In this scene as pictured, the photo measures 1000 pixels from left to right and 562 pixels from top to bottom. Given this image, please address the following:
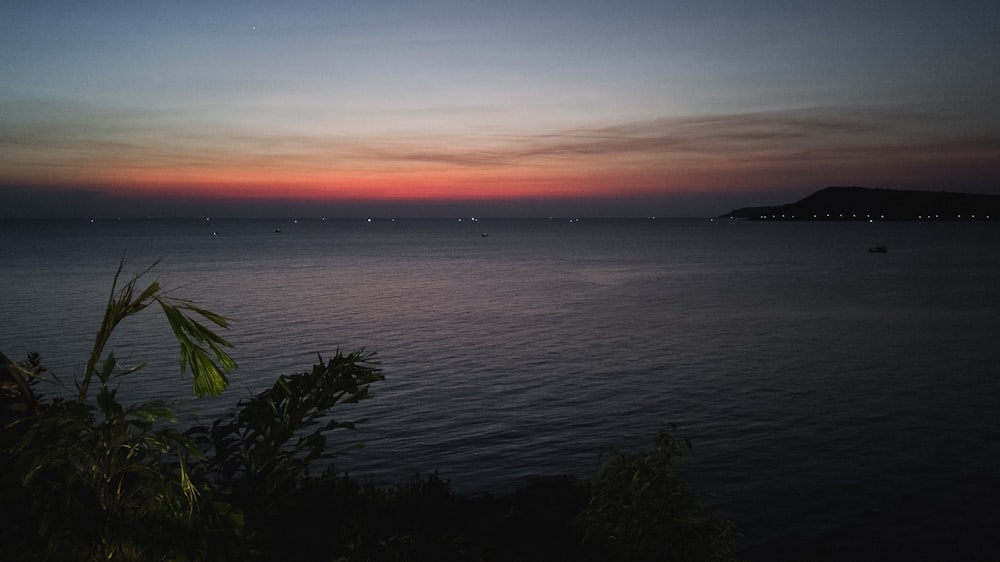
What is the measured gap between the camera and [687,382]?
34938 millimetres

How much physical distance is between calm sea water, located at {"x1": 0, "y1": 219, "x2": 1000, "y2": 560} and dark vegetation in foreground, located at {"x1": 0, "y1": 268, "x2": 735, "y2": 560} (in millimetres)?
7216

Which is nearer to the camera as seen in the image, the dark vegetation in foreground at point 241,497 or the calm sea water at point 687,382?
the dark vegetation in foreground at point 241,497

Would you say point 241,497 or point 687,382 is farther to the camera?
point 687,382

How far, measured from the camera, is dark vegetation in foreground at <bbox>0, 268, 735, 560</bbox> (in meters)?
6.93

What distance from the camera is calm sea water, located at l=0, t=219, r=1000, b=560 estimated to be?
68.7 feet

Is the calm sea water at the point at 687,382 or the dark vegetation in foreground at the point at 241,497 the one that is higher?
the dark vegetation in foreground at the point at 241,497

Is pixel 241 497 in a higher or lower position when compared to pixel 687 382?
higher

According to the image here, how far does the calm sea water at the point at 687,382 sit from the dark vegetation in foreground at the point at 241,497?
7216 mm

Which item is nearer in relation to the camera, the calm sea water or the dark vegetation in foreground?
the dark vegetation in foreground

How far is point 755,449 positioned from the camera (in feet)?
81.6

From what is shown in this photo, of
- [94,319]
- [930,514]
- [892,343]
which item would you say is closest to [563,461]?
[930,514]

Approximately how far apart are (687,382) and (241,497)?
28082 mm

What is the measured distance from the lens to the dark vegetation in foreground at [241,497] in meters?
6.93

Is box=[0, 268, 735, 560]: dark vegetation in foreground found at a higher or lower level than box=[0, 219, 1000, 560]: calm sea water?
higher
